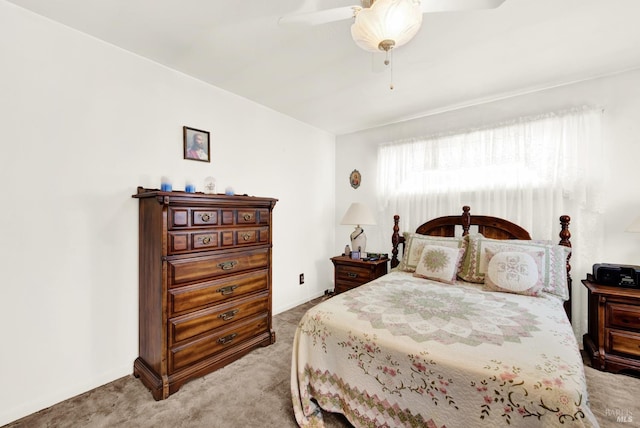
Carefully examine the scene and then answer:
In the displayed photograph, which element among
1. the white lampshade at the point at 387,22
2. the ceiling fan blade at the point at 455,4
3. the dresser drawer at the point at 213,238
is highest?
the ceiling fan blade at the point at 455,4

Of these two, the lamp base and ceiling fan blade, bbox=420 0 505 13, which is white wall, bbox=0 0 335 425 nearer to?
the lamp base

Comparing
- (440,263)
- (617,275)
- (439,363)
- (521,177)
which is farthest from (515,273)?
(439,363)

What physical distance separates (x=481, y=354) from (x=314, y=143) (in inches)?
129

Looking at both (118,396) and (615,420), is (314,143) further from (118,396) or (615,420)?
(615,420)

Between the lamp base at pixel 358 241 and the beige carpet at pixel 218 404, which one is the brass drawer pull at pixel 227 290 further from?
the lamp base at pixel 358 241

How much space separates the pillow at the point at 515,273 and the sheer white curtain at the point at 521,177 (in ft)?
2.07

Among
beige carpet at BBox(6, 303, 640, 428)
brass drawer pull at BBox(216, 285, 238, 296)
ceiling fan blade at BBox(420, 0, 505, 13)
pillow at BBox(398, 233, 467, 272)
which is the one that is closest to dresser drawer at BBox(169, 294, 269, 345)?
brass drawer pull at BBox(216, 285, 238, 296)

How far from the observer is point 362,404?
140cm

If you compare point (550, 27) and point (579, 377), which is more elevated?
point (550, 27)

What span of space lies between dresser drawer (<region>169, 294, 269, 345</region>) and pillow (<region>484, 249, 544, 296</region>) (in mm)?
1989

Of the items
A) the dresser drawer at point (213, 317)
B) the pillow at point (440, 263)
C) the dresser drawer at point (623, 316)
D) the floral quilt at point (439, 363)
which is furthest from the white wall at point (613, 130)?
the dresser drawer at point (213, 317)

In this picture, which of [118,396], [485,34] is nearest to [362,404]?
[118,396]

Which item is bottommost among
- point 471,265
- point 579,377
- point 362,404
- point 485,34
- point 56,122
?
point 362,404

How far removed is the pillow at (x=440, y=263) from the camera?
2383mm
